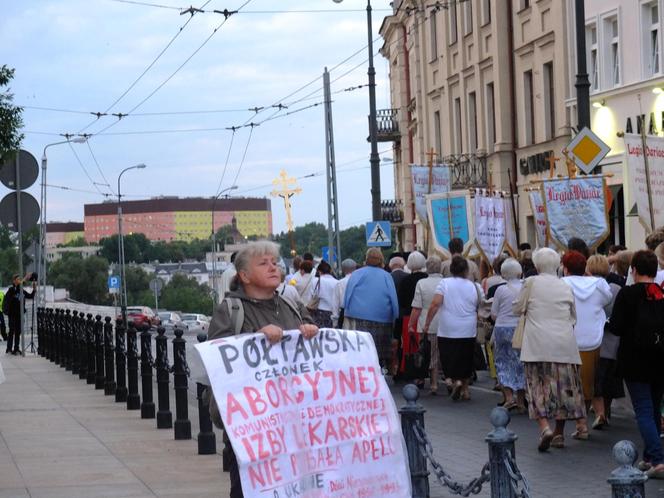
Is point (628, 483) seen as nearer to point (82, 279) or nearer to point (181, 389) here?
point (181, 389)

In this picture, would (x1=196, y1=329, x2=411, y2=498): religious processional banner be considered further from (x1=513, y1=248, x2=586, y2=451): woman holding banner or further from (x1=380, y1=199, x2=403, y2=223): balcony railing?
(x1=380, y1=199, x2=403, y2=223): balcony railing

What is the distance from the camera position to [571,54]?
109 ft

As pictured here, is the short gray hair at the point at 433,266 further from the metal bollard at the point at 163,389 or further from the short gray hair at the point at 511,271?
the metal bollard at the point at 163,389

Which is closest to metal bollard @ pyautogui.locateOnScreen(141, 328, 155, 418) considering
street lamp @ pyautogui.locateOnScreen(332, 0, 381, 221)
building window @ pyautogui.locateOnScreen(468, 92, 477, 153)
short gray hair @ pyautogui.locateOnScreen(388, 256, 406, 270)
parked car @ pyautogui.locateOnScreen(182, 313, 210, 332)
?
short gray hair @ pyautogui.locateOnScreen(388, 256, 406, 270)

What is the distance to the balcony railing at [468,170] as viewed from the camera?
131 ft

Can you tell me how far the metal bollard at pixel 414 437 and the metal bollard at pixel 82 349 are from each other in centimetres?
1243

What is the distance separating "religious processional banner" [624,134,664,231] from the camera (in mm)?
17953

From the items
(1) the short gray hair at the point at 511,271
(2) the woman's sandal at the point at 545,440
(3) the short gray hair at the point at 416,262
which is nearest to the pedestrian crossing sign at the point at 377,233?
(3) the short gray hair at the point at 416,262

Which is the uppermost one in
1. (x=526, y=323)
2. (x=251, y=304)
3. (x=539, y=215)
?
(x=539, y=215)

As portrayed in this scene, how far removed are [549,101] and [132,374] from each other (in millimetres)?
20715

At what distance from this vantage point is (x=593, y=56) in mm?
32188

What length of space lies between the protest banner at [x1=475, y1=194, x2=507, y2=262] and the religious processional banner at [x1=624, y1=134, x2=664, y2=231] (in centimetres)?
462

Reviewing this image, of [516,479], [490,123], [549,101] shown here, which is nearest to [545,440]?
[516,479]

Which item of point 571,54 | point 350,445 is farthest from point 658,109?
point 350,445
